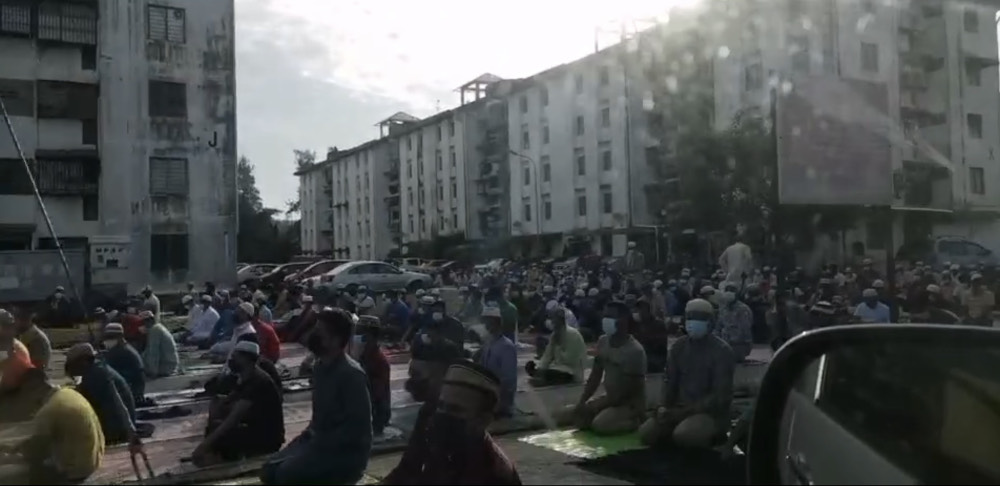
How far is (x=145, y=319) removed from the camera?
1270 centimetres

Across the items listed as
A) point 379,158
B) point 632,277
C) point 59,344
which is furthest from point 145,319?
point 379,158

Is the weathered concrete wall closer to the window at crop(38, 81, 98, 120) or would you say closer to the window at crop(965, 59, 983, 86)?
the window at crop(38, 81, 98, 120)

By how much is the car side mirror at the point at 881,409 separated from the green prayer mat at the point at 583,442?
4380 mm

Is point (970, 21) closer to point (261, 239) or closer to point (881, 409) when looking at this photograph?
point (881, 409)

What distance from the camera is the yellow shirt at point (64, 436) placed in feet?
19.0

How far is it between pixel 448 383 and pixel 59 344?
604 inches

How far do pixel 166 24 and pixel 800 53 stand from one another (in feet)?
69.9

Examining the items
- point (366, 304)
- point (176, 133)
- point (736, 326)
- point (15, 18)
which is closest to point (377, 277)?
point (176, 133)

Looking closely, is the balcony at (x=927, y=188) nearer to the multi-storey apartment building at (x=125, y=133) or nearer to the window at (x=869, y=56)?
the window at (x=869, y=56)

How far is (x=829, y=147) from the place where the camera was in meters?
13.8

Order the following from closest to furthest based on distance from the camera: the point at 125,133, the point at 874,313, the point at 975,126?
the point at 874,313 < the point at 125,133 < the point at 975,126

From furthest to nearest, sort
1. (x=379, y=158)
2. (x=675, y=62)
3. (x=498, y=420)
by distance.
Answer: (x=379, y=158), (x=675, y=62), (x=498, y=420)

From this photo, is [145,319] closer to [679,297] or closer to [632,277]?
[679,297]

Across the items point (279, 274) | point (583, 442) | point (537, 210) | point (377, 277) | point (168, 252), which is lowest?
point (583, 442)
